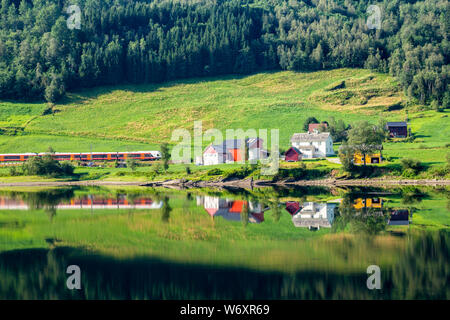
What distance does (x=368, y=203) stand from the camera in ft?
158

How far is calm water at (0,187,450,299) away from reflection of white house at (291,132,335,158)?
31857 mm

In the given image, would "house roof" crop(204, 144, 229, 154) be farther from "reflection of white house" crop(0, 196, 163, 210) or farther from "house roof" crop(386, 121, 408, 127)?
"reflection of white house" crop(0, 196, 163, 210)

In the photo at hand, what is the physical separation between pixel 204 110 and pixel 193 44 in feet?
103

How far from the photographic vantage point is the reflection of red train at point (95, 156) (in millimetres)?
92938

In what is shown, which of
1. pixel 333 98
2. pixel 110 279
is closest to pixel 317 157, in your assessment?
pixel 333 98

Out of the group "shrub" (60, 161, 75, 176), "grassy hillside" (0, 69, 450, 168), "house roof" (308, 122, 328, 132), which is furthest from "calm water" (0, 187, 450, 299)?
"grassy hillside" (0, 69, 450, 168)

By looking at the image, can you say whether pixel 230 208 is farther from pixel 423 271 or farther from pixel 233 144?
pixel 233 144

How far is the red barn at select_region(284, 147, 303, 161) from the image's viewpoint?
81938mm

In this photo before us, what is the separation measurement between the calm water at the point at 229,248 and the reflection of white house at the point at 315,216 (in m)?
0.07

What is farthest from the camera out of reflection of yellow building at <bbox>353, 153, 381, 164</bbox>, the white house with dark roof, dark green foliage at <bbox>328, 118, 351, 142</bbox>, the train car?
the train car

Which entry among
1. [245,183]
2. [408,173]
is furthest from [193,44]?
[408,173]

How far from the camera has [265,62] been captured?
144250 millimetres

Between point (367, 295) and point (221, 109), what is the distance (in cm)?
9906
